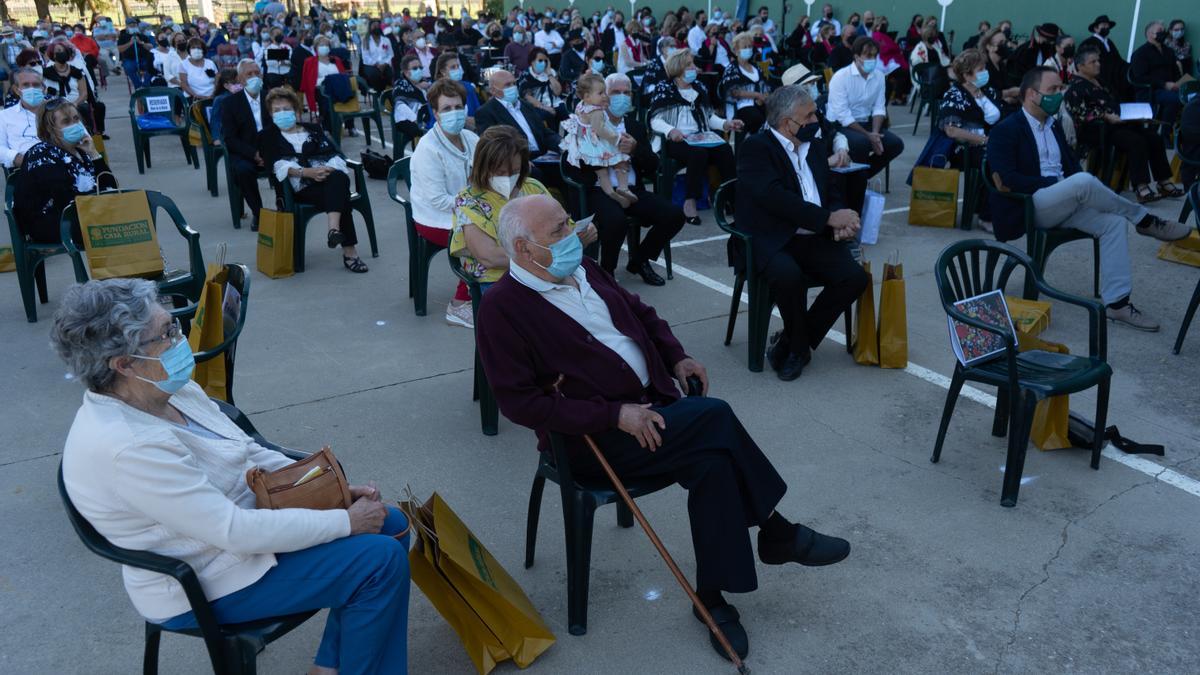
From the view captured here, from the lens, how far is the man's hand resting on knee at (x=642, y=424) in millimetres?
3076

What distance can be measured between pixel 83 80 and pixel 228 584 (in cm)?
1185

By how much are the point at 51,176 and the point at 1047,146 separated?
633cm

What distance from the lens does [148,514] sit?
233 cm

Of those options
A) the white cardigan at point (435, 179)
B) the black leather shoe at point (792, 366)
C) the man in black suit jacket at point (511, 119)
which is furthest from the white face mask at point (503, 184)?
the man in black suit jacket at point (511, 119)

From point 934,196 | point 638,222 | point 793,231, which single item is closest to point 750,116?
point 934,196

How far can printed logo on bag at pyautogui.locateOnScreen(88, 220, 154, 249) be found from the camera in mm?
5238

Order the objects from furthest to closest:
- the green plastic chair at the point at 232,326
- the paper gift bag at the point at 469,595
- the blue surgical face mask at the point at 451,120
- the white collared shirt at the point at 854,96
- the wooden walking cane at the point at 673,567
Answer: the white collared shirt at the point at 854,96
the blue surgical face mask at the point at 451,120
the green plastic chair at the point at 232,326
the wooden walking cane at the point at 673,567
the paper gift bag at the point at 469,595

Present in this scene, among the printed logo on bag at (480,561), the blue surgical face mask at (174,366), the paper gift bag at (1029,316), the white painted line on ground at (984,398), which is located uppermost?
the blue surgical face mask at (174,366)

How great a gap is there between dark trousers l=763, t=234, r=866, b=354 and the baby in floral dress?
170cm

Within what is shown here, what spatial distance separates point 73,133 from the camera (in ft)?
19.9

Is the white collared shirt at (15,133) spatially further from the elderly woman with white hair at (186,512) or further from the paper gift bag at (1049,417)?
the paper gift bag at (1049,417)

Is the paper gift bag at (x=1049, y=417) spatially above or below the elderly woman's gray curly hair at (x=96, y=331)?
below

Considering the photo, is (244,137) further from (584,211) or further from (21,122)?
(584,211)

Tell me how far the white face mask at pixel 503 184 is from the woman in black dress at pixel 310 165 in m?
2.35
